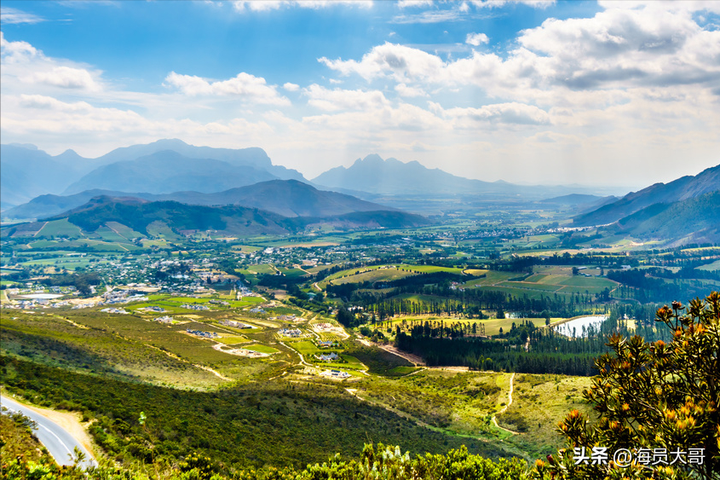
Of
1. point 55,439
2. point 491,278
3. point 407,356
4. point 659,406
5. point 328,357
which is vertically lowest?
point 407,356

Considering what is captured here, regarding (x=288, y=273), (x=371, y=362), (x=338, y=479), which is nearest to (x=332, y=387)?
(x=371, y=362)

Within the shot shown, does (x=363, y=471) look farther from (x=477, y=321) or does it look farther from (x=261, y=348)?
(x=477, y=321)

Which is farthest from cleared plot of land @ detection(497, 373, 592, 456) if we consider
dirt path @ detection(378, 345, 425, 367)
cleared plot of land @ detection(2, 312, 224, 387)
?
cleared plot of land @ detection(2, 312, 224, 387)

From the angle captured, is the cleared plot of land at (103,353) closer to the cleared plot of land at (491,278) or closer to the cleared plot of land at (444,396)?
the cleared plot of land at (444,396)

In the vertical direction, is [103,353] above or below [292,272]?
above

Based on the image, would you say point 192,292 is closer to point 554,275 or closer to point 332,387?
point 332,387

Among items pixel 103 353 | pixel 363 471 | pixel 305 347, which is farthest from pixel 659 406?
Answer: pixel 305 347

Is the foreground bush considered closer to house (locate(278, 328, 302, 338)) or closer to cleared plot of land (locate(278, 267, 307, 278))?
house (locate(278, 328, 302, 338))
